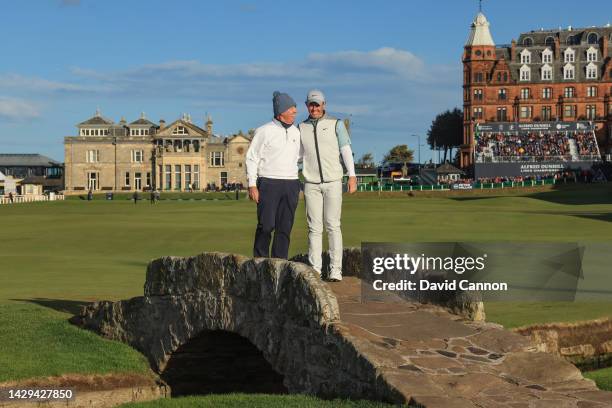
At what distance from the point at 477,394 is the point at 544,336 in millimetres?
6335

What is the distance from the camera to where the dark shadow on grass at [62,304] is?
18234mm

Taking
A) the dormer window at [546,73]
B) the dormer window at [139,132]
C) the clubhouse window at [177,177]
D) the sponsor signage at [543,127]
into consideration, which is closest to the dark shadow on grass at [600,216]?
the sponsor signage at [543,127]

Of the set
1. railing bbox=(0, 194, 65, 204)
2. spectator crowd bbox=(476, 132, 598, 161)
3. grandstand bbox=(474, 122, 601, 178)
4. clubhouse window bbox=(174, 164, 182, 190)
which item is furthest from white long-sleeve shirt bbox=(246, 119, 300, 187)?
clubhouse window bbox=(174, 164, 182, 190)

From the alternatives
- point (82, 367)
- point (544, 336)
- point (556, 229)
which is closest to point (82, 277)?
point (82, 367)

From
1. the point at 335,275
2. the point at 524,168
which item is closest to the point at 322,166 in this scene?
the point at 335,275

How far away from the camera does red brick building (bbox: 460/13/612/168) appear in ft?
445

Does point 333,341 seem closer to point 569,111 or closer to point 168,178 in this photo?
point 569,111

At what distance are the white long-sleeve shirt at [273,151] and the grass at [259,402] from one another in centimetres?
298

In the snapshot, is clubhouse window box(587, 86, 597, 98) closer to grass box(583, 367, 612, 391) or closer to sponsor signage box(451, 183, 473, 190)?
sponsor signage box(451, 183, 473, 190)

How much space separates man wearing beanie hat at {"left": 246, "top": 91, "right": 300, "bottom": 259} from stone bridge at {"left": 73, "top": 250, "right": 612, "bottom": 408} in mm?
926

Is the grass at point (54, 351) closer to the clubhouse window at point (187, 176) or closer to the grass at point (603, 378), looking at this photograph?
the grass at point (603, 378)

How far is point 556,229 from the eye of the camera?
4328 cm

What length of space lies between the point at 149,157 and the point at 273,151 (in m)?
135

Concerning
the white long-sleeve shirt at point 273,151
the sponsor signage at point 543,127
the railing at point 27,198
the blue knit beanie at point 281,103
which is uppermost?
the sponsor signage at point 543,127
